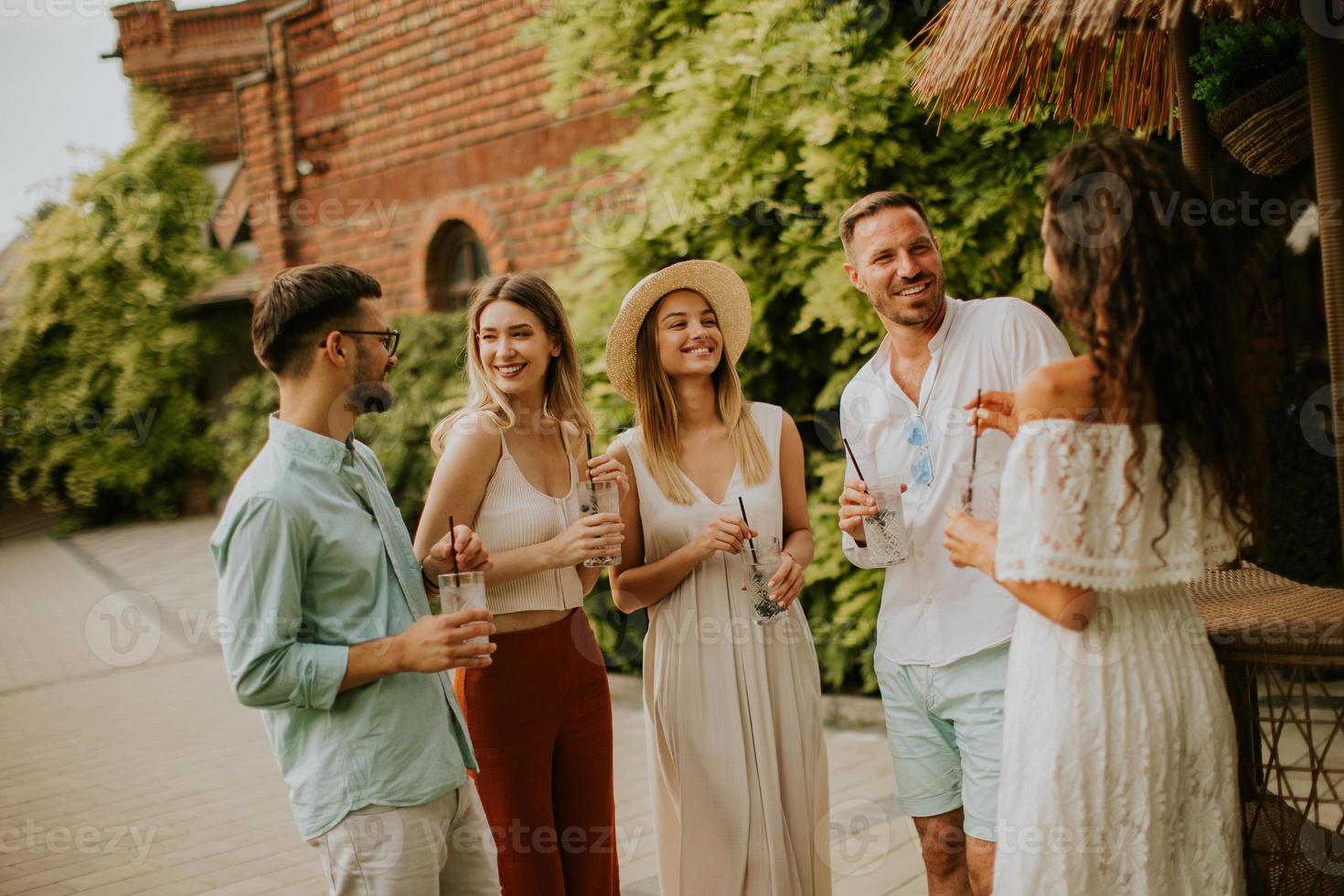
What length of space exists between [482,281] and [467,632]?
1391 millimetres

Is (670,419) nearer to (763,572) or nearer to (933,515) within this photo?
(763,572)

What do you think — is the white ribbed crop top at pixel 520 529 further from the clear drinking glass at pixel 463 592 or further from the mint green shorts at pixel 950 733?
the mint green shorts at pixel 950 733

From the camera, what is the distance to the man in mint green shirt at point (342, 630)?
85.0 inches

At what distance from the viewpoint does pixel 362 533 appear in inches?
93.1

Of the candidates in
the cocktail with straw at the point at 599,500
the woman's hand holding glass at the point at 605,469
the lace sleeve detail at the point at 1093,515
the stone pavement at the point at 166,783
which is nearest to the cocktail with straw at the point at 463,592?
the cocktail with straw at the point at 599,500

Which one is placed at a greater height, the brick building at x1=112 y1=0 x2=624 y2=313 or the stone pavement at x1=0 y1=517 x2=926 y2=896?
the brick building at x1=112 y1=0 x2=624 y2=313

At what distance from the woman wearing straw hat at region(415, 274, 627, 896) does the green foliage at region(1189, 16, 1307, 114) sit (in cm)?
194

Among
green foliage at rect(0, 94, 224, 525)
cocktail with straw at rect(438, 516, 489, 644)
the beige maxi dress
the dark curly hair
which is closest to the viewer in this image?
the dark curly hair

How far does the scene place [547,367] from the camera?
3312mm

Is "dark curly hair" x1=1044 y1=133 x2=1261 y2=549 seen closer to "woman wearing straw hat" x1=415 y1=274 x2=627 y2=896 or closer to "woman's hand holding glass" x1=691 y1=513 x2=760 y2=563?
"woman's hand holding glass" x1=691 y1=513 x2=760 y2=563

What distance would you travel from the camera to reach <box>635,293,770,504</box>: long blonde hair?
3.25m

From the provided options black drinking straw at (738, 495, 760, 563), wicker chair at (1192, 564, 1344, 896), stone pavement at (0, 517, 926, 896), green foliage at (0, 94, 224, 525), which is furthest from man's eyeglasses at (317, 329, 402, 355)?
green foliage at (0, 94, 224, 525)

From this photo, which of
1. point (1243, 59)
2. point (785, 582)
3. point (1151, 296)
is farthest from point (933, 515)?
point (1243, 59)

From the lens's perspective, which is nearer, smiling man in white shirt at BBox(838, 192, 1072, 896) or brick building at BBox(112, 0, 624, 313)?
smiling man in white shirt at BBox(838, 192, 1072, 896)
